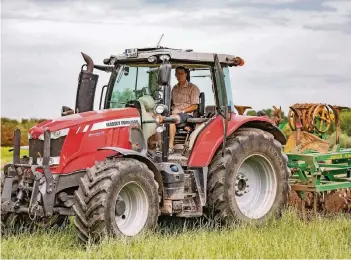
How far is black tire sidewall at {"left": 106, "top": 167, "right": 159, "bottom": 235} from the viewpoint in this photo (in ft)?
29.5

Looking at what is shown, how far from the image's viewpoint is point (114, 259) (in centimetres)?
845

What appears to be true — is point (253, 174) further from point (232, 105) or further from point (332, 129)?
point (332, 129)

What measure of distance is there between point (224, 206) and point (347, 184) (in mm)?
3133

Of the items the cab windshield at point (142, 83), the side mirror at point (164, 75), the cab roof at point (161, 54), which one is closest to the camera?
the side mirror at point (164, 75)

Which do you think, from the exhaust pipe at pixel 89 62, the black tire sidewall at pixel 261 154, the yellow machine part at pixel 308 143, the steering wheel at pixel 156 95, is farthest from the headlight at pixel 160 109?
the yellow machine part at pixel 308 143

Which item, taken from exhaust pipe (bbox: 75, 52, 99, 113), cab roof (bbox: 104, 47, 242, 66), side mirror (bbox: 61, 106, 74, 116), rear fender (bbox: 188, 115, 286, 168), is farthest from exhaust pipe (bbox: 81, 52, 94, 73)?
rear fender (bbox: 188, 115, 286, 168)

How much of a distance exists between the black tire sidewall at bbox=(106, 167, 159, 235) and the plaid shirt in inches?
65.7

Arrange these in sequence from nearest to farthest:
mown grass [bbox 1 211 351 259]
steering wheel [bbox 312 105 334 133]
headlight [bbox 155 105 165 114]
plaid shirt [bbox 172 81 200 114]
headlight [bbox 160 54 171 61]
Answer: mown grass [bbox 1 211 351 259] < headlight [bbox 155 105 165 114] < headlight [bbox 160 54 171 61] < plaid shirt [bbox 172 81 200 114] < steering wheel [bbox 312 105 334 133]

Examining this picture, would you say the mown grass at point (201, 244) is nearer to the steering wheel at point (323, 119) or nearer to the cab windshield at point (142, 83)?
the cab windshield at point (142, 83)

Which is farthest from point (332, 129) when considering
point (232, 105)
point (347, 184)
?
point (232, 105)

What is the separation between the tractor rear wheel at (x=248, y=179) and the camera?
1067cm

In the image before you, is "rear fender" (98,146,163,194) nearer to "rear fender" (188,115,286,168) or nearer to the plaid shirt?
"rear fender" (188,115,286,168)

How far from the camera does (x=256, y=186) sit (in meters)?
11.6

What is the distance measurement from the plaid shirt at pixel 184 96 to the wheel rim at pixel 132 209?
70.3 inches
